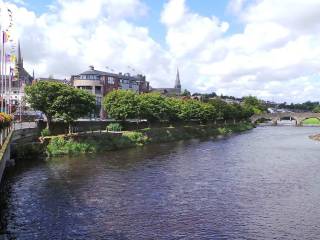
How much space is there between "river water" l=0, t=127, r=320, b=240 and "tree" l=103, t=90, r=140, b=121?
3600 cm

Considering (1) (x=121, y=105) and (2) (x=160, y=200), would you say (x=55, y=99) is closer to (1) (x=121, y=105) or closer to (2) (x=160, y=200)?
(1) (x=121, y=105)

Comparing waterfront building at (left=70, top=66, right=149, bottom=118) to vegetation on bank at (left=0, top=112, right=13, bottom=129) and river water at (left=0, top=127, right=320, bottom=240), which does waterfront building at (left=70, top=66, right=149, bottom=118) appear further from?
vegetation on bank at (left=0, top=112, right=13, bottom=129)

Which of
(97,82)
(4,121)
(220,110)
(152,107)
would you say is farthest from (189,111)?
(4,121)

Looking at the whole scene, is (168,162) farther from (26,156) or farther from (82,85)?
(82,85)

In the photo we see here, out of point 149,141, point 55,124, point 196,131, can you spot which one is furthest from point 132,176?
point 196,131

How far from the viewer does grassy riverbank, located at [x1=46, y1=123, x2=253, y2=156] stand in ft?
268

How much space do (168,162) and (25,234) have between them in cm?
4175

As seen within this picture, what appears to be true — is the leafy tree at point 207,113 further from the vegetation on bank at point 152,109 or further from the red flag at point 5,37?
the red flag at point 5,37

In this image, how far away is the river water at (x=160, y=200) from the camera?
117ft

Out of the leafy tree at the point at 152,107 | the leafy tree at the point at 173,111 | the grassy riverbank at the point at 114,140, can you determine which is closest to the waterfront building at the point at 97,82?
the leafy tree at the point at 173,111

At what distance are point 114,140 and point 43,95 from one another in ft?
62.2

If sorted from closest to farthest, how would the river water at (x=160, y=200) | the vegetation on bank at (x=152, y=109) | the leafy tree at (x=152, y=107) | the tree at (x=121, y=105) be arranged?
1. the river water at (x=160, y=200)
2. the tree at (x=121, y=105)
3. the vegetation on bank at (x=152, y=109)
4. the leafy tree at (x=152, y=107)

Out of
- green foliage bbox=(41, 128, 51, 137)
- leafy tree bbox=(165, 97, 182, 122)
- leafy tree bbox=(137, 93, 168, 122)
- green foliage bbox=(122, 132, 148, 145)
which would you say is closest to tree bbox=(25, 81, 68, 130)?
green foliage bbox=(41, 128, 51, 137)

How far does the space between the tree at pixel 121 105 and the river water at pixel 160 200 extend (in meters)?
36.0
